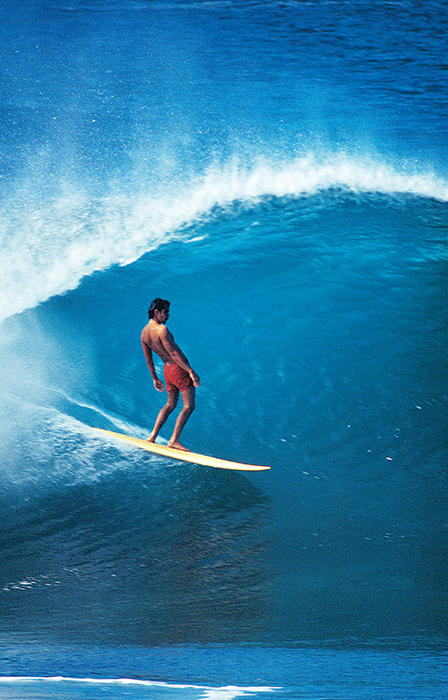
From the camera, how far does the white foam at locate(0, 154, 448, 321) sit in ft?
23.4

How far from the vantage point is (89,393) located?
5.55 metres

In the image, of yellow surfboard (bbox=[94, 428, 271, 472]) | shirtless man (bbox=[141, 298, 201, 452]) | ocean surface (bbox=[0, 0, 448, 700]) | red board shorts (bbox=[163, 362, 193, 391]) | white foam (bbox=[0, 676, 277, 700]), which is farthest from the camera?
yellow surfboard (bbox=[94, 428, 271, 472])

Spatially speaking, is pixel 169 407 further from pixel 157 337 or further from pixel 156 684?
pixel 156 684

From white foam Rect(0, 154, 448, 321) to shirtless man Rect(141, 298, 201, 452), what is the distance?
9.41ft

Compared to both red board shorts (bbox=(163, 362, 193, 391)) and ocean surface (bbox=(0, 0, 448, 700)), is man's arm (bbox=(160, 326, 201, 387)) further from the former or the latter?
ocean surface (bbox=(0, 0, 448, 700))

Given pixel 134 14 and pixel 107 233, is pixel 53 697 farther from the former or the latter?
pixel 134 14

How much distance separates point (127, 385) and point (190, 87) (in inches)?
316

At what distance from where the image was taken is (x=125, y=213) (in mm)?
8680

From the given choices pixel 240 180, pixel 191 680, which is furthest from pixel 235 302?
pixel 191 680

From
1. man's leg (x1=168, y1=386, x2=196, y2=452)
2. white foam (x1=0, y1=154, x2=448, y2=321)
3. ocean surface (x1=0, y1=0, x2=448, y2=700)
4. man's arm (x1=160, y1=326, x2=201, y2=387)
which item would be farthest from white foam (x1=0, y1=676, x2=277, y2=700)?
white foam (x1=0, y1=154, x2=448, y2=321)

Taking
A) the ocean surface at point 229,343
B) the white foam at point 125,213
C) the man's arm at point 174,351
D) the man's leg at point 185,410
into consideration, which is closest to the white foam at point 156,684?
the ocean surface at point 229,343

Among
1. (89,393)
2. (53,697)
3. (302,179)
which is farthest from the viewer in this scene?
(302,179)

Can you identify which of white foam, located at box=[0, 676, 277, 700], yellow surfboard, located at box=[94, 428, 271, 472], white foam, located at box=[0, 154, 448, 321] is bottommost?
white foam, located at box=[0, 676, 277, 700]

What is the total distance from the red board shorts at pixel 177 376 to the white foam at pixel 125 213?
293 cm
